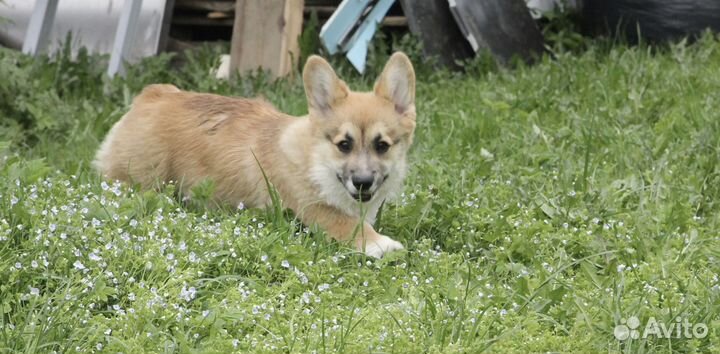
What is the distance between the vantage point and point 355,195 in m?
5.11

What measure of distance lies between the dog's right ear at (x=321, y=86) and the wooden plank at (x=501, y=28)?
3429 mm

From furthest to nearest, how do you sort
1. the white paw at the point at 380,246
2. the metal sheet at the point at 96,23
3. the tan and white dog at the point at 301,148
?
the metal sheet at the point at 96,23 < the tan and white dog at the point at 301,148 < the white paw at the point at 380,246

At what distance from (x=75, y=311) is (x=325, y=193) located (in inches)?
62.9

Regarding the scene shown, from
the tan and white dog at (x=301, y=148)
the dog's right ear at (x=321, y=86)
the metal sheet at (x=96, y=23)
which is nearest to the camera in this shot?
the tan and white dog at (x=301, y=148)

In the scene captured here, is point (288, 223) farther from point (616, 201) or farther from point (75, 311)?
point (616, 201)

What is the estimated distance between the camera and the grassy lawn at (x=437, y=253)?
3.85m

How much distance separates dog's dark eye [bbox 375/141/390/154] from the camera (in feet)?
17.0

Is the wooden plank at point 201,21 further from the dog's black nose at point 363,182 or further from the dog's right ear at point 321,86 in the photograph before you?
the dog's black nose at point 363,182

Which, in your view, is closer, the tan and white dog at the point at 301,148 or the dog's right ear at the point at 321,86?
the tan and white dog at the point at 301,148

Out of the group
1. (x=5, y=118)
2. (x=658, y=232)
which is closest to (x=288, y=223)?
(x=658, y=232)

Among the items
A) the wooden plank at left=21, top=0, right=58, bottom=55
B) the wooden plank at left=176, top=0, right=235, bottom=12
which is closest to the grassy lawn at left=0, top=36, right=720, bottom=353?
the wooden plank at left=21, top=0, right=58, bottom=55

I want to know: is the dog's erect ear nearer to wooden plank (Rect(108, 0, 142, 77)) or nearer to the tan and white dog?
the tan and white dog

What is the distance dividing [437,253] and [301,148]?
34.0 inches

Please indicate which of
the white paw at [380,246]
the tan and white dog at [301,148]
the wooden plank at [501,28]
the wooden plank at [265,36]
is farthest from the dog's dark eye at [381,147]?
the wooden plank at [501,28]
